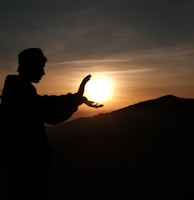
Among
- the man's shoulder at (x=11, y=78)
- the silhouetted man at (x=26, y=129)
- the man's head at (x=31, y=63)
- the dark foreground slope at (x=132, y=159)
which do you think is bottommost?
the dark foreground slope at (x=132, y=159)

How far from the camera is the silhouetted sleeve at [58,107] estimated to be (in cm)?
450

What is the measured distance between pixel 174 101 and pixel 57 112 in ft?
53.6

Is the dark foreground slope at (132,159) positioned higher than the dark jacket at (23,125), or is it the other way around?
the dark jacket at (23,125)

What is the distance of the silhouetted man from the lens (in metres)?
4.23

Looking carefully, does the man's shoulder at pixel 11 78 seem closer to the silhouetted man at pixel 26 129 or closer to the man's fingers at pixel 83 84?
the silhouetted man at pixel 26 129

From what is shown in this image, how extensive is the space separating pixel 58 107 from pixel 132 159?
331 inches

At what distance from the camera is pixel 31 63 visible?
4.42 metres

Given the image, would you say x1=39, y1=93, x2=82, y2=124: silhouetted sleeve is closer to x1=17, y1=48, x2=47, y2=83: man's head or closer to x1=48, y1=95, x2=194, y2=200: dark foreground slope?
x1=17, y1=48, x2=47, y2=83: man's head

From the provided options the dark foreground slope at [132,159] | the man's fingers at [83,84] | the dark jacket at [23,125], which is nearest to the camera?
the dark jacket at [23,125]

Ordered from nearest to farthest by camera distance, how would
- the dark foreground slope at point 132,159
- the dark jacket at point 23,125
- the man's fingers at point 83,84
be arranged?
the dark jacket at point 23,125 < the man's fingers at point 83,84 < the dark foreground slope at point 132,159

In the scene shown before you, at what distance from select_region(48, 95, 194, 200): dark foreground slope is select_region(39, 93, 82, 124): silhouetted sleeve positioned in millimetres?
5589

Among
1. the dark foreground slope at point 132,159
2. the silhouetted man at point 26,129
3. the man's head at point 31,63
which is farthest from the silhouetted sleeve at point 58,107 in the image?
the dark foreground slope at point 132,159

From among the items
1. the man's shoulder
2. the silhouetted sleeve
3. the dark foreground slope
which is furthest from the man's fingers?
the dark foreground slope

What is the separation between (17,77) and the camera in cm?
432
